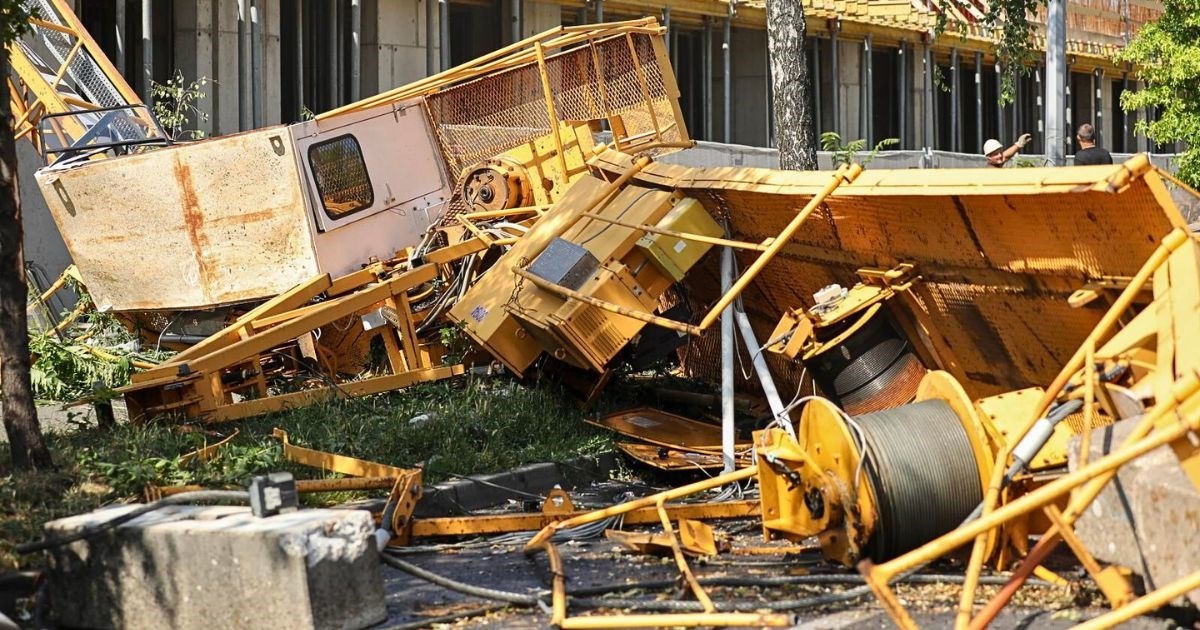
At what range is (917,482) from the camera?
625cm

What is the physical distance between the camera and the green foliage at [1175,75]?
22641mm

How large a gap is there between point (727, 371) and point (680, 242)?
81 centimetres

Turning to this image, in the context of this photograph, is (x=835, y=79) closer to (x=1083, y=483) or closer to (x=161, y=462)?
(x=161, y=462)

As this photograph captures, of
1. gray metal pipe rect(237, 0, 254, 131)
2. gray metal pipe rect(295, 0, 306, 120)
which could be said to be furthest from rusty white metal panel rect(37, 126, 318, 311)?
gray metal pipe rect(295, 0, 306, 120)

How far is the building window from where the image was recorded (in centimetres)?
1138

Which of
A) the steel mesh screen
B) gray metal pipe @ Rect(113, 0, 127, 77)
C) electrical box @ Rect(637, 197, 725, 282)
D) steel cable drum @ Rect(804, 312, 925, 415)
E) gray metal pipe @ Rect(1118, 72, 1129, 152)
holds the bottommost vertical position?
gray metal pipe @ Rect(1118, 72, 1129, 152)

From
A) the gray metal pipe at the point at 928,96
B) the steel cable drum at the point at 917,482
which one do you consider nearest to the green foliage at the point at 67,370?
the steel cable drum at the point at 917,482

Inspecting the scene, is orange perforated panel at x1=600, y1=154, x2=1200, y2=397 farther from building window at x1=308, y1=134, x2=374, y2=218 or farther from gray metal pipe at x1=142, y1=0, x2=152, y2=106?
gray metal pipe at x1=142, y1=0, x2=152, y2=106

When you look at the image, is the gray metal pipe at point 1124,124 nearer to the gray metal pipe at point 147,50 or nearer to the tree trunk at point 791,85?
the gray metal pipe at point 147,50

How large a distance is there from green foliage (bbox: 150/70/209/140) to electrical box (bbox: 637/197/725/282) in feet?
28.7

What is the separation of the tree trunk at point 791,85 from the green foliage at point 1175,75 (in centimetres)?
1091

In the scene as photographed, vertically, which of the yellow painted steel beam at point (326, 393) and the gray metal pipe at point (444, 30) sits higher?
the gray metal pipe at point (444, 30)

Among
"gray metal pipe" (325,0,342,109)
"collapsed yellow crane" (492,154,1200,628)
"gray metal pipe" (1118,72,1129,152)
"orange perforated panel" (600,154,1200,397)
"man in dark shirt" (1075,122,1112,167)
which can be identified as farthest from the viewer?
"gray metal pipe" (1118,72,1129,152)

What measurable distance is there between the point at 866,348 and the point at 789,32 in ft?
19.2
